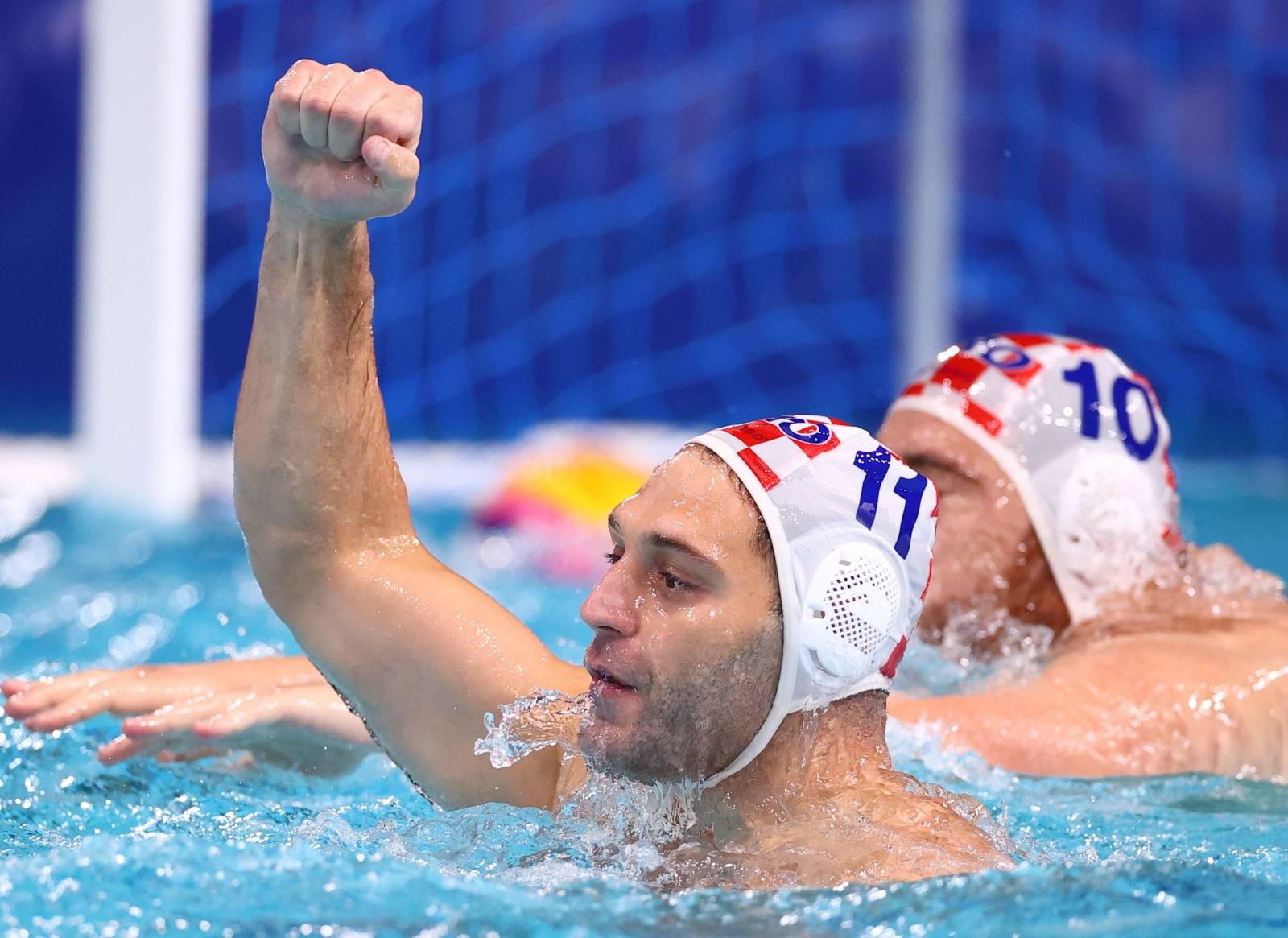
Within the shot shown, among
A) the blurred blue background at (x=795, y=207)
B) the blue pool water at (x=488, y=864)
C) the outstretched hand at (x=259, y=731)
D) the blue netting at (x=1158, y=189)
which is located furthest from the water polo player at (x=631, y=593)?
the blue netting at (x=1158, y=189)

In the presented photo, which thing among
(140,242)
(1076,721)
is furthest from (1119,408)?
(140,242)

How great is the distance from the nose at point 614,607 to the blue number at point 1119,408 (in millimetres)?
1489

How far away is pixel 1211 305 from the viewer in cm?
977

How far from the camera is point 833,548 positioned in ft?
7.44

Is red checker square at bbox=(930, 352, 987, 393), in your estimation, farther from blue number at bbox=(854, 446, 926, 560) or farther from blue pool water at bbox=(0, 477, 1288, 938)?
blue number at bbox=(854, 446, 926, 560)

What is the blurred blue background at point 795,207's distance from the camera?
9.09m

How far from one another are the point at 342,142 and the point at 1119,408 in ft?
6.18

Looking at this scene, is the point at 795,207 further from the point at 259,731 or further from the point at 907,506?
the point at 907,506

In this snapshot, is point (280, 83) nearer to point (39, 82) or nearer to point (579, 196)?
point (39, 82)

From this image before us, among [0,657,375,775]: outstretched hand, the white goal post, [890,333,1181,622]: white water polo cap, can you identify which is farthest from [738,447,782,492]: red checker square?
the white goal post

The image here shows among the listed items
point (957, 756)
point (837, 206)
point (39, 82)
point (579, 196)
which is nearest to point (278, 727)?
point (957, 756)

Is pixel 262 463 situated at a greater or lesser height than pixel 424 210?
lesser

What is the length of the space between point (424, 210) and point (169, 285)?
2.75 meters

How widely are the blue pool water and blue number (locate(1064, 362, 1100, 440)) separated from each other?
0.54 m
